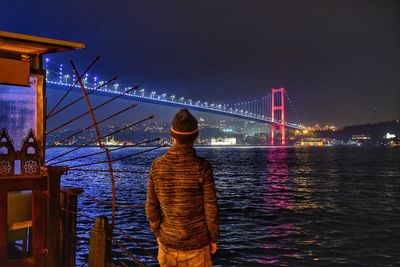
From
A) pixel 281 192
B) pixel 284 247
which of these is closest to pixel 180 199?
pixel 284 247

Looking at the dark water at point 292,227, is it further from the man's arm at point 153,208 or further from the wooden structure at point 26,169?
the man's arm at point 153,208

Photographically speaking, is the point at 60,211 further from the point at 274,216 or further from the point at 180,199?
the point at 274,216

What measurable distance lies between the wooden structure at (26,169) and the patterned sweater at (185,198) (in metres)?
1.81

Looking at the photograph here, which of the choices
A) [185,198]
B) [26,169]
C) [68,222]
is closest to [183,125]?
[185,198]

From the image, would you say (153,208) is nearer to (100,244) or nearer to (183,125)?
(183,125)

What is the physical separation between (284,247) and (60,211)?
6894 mm

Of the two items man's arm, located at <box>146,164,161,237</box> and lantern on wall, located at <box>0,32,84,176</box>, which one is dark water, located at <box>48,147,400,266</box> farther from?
man's arm, located at <box>146,164,161,237</box>

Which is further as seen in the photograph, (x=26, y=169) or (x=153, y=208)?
(x=26, y=169)

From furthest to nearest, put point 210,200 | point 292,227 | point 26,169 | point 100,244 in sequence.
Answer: point 292,227 → point 26,169 → point 100,244 → point 210,200

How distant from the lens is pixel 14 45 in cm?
407

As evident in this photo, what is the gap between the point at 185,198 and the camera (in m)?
2.62

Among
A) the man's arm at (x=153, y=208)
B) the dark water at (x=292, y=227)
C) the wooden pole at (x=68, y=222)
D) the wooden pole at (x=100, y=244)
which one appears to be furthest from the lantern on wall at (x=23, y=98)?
the man's arm at (x=153, y=208)

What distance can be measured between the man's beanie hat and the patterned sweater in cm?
8

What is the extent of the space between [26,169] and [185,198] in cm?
208
